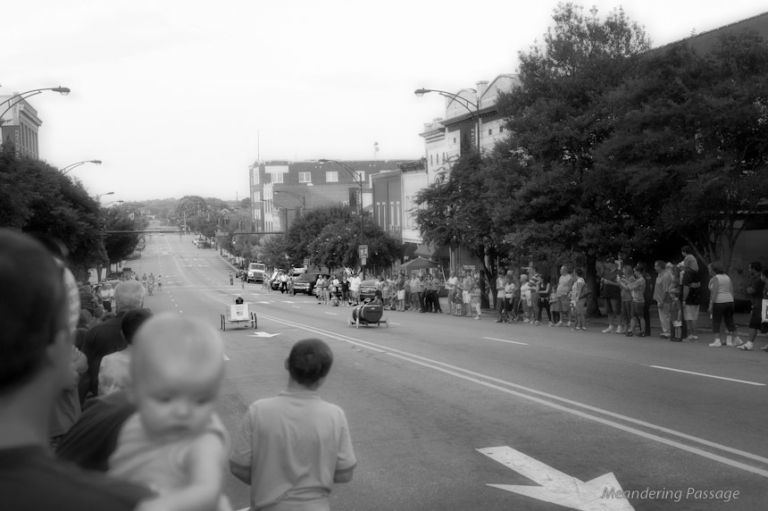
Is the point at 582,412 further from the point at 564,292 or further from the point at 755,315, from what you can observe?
the point at 564,292

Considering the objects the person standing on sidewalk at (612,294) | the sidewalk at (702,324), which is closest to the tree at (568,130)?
the sidewalk at (702,324)

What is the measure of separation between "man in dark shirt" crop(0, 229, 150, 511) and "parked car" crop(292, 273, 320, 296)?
2697 inches

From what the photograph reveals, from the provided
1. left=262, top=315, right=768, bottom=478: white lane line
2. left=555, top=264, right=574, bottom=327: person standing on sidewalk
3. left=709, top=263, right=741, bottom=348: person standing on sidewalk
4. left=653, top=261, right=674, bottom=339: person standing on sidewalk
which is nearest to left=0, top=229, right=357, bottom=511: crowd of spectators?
left=262, top=315, right=768, bottom=478: white lane line

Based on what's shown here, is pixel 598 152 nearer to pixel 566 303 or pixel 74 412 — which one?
pixel 566 303

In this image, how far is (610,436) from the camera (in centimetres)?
1055

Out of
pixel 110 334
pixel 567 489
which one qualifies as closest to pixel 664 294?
pixel 567 489

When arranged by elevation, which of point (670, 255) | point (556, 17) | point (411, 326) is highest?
point (556, 17)

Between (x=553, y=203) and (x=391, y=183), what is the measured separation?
4743 cm

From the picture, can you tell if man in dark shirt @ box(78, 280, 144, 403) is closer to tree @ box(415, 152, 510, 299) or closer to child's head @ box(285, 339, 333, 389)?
child's head @ box(285, 339, 333, 389)

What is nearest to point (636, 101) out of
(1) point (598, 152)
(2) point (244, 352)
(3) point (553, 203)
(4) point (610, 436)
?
(1) point (598, 152)

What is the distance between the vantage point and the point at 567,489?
A: 8.36 m

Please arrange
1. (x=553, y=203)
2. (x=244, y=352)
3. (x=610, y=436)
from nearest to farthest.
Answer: (x=610, y=436) → (x=244, y=352) → (x=553, y=203)

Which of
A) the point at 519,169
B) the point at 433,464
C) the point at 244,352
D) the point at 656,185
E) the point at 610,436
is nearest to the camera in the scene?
the point at 433,464

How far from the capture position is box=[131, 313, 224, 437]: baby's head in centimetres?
205
